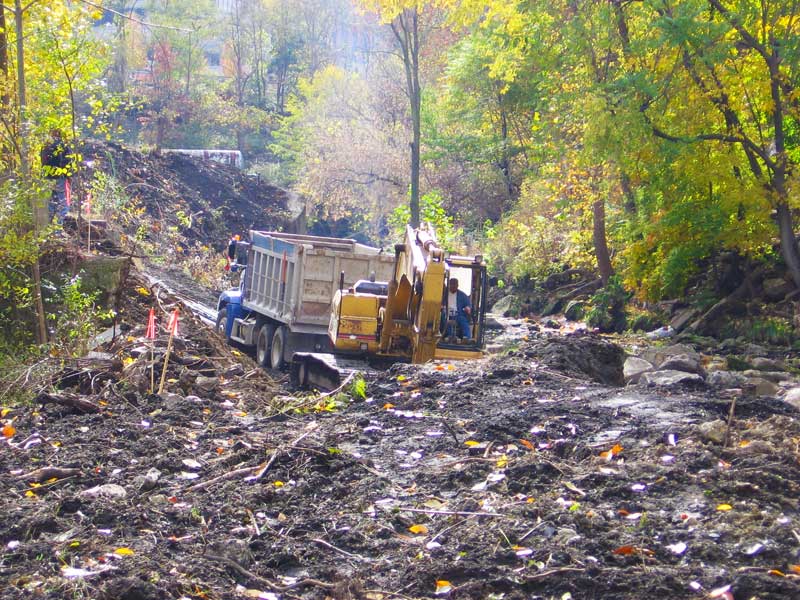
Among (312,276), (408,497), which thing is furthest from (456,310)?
(408,497)

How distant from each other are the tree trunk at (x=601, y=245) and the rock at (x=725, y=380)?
12.7 meters

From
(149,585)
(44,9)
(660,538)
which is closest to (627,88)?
(44,9)

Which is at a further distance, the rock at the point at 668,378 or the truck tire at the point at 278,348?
the truck tire at the point at 278,348

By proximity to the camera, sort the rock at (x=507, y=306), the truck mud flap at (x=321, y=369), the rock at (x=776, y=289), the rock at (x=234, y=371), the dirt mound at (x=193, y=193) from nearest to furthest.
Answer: the truck mud flap at (x=321, y=369) → the rock at (x=234, y=371) → the rock at (x=776, y=289) → the rock at (x=507, y=306) → the dirt mound at (x=193, y=193)

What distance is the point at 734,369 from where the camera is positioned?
52.5 feet

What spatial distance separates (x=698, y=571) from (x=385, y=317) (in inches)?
374

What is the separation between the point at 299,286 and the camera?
58.4 ft

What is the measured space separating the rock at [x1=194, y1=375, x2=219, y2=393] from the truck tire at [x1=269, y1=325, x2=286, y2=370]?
4.40 metres

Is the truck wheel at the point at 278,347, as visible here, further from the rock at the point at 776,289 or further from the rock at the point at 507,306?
the rock at the point at 507,306

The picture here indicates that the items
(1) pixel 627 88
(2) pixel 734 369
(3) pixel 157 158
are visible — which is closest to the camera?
(2) pixel 734 369

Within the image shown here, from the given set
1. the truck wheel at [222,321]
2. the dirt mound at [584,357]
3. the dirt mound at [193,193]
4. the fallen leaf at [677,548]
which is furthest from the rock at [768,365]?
the dirt mound at [193,193]

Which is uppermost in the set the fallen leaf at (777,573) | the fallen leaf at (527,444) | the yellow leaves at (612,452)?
the yellow leaves at (612,452)

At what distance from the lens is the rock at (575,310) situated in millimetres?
26484

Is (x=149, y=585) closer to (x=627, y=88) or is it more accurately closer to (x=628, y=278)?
(x=627, y=88)
